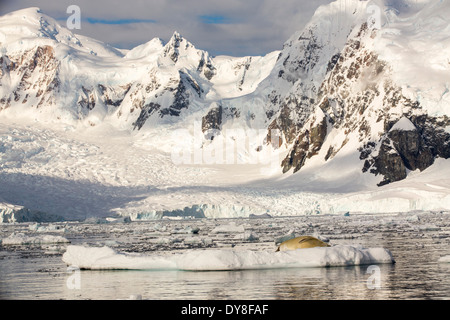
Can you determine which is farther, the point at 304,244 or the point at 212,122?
the point at 212,122

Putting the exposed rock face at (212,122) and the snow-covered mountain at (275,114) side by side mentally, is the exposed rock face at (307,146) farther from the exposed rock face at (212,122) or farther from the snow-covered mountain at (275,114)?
the exposed rock face at (212,122)

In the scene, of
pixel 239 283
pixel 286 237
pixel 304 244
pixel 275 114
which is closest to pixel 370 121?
pixel 275 114

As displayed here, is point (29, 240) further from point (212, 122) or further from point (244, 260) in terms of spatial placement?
point (212, 122)

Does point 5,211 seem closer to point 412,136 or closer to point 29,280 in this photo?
point 29,280

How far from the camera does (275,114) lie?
17875 centimetres

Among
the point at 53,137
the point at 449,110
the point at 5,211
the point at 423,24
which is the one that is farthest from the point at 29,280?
the point at 423,24

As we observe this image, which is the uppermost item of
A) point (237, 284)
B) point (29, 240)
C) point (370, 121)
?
point (370, 121)

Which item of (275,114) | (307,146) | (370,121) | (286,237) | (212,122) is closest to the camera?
(286,237)

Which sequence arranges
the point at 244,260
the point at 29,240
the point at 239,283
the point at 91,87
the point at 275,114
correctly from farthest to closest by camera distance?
1. the point at 91,87
2. the point at 275,114
3. the point at 29,240
4. the point at 244,260
5. the point at 239,283

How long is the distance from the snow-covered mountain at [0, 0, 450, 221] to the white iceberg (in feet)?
240

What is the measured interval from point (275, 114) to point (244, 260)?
153555 mm

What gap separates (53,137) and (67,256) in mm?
121287
